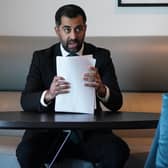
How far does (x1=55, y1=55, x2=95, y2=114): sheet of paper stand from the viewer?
1844 mm

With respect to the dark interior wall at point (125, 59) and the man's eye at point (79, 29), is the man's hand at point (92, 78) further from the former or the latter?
the dark interior wall at point (125, 59)

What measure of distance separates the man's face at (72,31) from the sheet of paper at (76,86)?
0.91 ft

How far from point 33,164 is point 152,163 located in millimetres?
724

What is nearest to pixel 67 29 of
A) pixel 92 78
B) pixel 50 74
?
pixel 50 74

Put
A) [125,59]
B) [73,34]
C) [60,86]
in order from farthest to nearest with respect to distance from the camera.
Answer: [125,59] < [73,34] < [60,86]

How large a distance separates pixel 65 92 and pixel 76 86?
0.18 feet

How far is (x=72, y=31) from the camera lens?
2109mm

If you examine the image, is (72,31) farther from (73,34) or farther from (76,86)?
(76,86)

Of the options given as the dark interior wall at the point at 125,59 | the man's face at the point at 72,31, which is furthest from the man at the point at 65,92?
the dark interior wall at the point at 125,59

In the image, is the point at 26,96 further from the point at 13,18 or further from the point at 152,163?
the point at 13,18

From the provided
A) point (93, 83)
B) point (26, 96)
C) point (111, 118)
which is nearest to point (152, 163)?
point (111, 118)

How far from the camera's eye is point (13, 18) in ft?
10.3

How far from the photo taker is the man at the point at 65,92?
6.35 feet

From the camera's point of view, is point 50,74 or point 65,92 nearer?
point 65,92
